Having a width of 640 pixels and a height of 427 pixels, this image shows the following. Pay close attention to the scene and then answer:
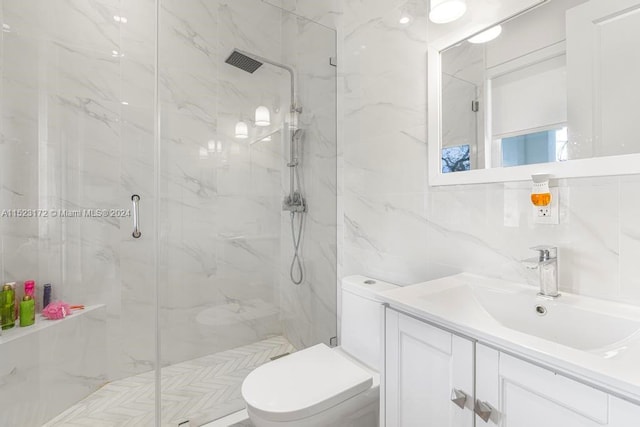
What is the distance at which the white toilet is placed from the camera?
3.56 feet

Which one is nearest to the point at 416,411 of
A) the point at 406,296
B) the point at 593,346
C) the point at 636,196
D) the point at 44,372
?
the point at 406,296

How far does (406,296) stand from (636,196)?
660mm

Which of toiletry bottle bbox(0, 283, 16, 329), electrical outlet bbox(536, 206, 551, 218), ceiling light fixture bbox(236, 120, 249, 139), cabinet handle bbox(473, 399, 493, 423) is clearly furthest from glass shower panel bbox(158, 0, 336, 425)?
cabinet handle bbox(473, 399, 493, 423)

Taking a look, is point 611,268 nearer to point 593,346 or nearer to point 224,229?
point 593,346

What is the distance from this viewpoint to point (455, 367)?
2.44ft

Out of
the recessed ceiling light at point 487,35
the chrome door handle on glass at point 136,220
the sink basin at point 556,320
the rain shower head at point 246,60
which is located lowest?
the sink basin at point 556,320

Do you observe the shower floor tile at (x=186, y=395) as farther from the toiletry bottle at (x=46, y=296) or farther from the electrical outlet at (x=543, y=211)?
the electrical outlet at (x=543, y=211)

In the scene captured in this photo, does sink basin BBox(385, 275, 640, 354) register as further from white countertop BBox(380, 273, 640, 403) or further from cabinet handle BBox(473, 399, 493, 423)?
cabinet handle BBox(473, 399, 493, 423)

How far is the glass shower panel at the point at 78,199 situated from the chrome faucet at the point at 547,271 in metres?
1.74

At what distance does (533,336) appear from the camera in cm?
68

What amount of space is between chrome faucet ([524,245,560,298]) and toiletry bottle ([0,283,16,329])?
2417 millimetres

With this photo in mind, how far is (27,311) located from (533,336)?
231 centimetres

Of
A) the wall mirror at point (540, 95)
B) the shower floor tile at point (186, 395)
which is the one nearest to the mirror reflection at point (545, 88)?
the wall mirror at point (540, 95)

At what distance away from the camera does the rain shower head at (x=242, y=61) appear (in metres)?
1.73
